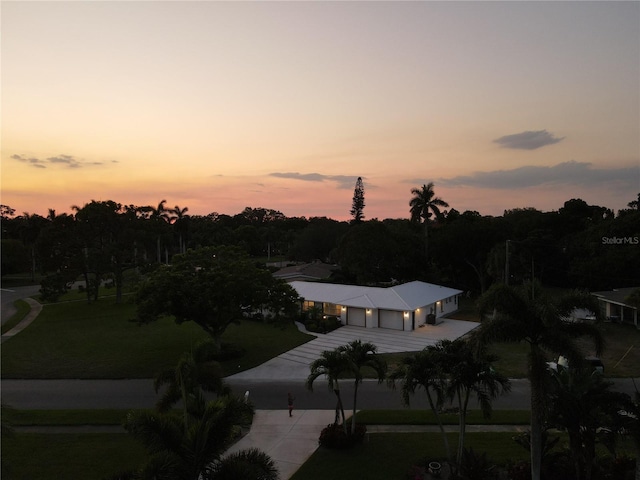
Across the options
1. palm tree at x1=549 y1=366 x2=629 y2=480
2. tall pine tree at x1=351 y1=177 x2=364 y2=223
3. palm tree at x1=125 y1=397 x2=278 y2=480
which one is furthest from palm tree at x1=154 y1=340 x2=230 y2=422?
tall pine tree at x1=351 y1=177 x2=364 y2=223

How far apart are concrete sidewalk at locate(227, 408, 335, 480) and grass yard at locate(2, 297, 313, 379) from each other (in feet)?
24.9

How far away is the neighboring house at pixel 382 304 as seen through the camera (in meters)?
35.4

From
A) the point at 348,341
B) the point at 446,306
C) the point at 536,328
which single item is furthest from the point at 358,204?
the point at 536,328

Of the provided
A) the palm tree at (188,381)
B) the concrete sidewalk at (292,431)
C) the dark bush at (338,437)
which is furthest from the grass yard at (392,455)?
the palm tree at (188,381)

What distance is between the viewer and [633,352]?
27.5 meters

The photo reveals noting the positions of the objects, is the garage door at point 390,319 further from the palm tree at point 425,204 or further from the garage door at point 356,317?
the palm tree at point 425,204

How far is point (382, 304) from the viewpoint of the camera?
1415 inches

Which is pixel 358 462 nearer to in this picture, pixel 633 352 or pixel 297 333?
pixel 297 333

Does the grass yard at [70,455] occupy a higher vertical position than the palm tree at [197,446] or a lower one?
lower

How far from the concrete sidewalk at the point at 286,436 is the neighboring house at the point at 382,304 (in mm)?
17447

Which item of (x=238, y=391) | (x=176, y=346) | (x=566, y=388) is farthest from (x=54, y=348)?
(x=566, y=388)

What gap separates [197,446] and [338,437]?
25.7 ft

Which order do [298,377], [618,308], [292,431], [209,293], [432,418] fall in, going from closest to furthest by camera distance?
[292,431], [432,418], [298,377], [209,293], [618,308]

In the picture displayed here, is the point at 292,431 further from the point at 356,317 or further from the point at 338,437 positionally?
the point at 356,317
